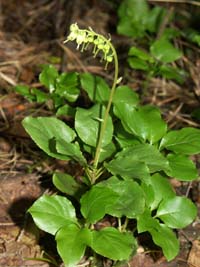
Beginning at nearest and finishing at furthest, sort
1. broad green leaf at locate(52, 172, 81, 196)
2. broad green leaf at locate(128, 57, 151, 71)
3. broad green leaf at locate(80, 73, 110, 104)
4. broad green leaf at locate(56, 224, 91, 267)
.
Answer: broad green leaf at locate(56, 224, 91, 267) → broad green leaf at locate(52, 172, 81, 196) → broad green leaf at locate(80, 73, 110, 104) → broad green leaf at locate(128, 57, 151, 71)

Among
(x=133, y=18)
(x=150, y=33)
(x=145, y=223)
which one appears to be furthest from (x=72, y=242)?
(x=150, y=33)

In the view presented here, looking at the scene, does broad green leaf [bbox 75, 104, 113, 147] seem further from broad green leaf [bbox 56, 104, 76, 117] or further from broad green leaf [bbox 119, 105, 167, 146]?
broad green leaf [bbox 56, 104, 76, 117]

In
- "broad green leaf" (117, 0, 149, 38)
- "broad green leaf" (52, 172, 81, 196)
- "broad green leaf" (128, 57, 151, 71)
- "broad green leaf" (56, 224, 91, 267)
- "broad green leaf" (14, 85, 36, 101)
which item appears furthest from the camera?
"broad green leaf" (117, 0, 149, 38)

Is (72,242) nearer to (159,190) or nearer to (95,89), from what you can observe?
(159,190)

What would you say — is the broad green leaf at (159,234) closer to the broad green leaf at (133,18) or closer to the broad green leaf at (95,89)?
the broad green leaf at (95,89)

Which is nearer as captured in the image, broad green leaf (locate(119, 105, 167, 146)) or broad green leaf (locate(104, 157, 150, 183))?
broad green leaf (locate(104, 157, 150, 183))

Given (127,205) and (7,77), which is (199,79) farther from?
(127,205)

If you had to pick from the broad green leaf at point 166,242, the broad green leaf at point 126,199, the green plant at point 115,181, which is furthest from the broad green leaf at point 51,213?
the broad green leaf at point 166,242

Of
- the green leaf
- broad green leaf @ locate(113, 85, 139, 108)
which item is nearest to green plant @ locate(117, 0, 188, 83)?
the green leaf
